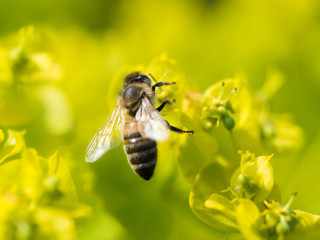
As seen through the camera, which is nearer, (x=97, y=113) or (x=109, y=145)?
(x=109, y=145)

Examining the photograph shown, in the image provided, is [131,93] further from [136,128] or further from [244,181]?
[244,181]

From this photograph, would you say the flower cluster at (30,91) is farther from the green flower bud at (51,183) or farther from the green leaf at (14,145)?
the green flower bud at (51,183)

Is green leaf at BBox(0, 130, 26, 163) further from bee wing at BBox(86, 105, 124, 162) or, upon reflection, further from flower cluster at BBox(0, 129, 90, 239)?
bee wing at BBox(86, 105, 124, 162)

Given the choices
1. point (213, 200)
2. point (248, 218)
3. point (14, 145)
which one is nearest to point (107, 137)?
point (14, 145)

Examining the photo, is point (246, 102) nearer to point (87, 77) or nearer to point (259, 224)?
point (259, 224)

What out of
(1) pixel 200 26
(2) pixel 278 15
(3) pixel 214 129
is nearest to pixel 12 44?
(3) pixel 214 129

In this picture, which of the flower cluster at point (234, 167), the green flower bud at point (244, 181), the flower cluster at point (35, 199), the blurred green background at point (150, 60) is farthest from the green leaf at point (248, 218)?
the blurred green background at point (150, 60)

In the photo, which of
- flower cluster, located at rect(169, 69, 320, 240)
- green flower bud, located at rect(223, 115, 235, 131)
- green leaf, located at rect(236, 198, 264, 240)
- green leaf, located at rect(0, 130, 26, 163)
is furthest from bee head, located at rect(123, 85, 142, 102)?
green leaf, located at rect(236, 198, 264, 240)
